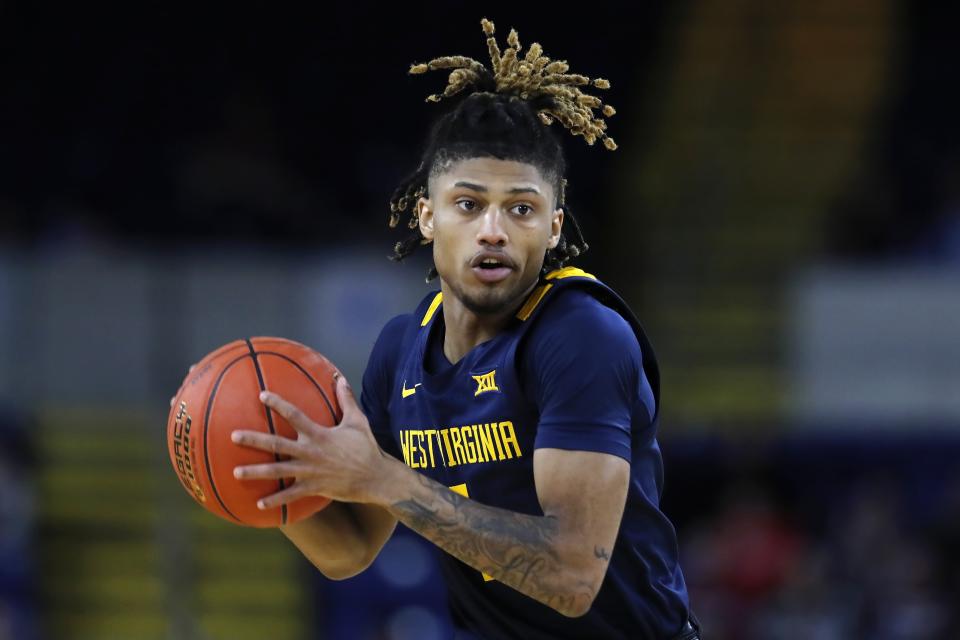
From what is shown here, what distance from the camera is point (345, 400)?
4.05 meters

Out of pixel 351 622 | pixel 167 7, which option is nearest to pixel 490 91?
pixel 351 622

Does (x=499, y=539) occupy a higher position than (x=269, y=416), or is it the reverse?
(x=269, y=416)

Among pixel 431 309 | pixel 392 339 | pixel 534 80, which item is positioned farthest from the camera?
pixel 392 339

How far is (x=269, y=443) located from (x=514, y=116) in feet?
3.57

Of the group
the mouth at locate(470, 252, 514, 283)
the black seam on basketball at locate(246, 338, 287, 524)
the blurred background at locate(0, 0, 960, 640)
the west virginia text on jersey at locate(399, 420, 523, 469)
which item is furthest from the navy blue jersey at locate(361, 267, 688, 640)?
the blurred background at locate(0, 0, 960, 640)

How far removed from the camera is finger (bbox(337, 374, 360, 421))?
13.0ft

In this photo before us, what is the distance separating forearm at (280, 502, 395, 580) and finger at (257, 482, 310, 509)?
20.5 inches

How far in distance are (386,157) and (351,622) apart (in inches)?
164

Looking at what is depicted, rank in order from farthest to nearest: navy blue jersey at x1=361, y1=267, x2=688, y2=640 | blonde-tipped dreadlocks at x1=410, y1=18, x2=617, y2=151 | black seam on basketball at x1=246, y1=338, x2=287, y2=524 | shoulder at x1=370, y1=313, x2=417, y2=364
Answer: shoulder at x1=370, y1=313, x2=417, y2=364, blonde-tipped dreadlocks at x1=410, y1=18, x2=617, y2=151, black seam on basketball at x1=246, y1=338, x2=287, y2=524, navy blue jersey at x1=361, y1=267, x2=688, y2=640

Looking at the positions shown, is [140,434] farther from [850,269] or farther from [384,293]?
[850,269]

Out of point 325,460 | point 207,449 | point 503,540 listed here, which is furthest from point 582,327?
point 207,449

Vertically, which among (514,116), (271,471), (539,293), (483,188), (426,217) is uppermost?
(514,116)

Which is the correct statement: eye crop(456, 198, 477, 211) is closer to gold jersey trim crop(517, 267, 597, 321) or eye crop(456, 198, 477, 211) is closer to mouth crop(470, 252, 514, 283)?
mouth crop(470, 252, 514, 283)

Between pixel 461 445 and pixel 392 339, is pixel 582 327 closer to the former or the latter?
pixel 461 445
